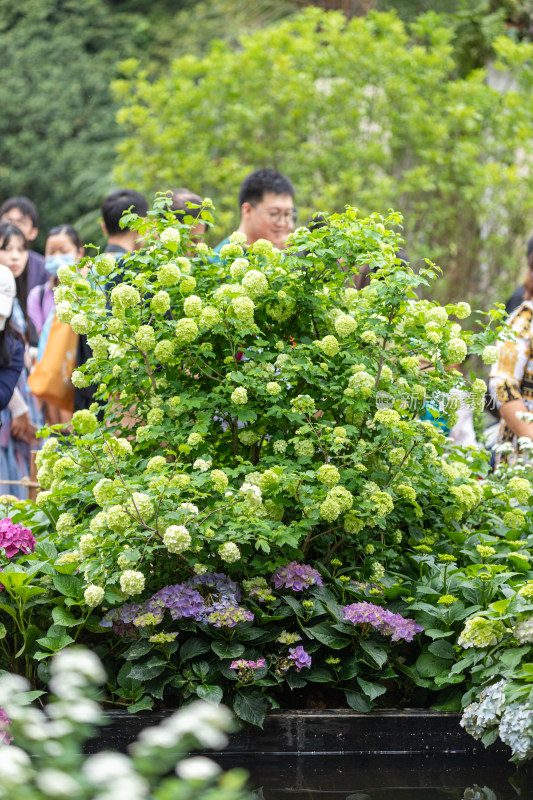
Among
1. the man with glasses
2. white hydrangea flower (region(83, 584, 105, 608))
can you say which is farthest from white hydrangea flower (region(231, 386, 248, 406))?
the man with glasses

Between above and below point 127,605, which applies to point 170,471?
above

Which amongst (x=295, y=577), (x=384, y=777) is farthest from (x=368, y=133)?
(x=384, y=777)

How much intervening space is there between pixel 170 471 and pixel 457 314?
3.93ft

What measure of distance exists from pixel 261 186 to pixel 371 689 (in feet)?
9.29

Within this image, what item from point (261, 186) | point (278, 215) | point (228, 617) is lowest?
point (228, 617)

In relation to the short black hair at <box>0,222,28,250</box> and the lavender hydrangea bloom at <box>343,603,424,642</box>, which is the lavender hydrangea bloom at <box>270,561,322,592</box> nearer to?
the lavender hydrangea bloom at <box>343,603,424,642</box>

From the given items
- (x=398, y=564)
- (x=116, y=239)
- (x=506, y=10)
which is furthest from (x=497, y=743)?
(x=506, y=10)

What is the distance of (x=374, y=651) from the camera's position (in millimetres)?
3539

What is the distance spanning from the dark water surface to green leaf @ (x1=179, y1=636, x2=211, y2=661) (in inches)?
13.4

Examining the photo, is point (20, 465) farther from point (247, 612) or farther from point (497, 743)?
point (497, 743)

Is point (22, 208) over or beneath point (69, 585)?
over

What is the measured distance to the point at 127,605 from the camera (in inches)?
138

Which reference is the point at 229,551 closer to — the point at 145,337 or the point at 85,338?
the point at 145,337

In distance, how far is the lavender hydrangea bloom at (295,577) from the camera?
363cm
